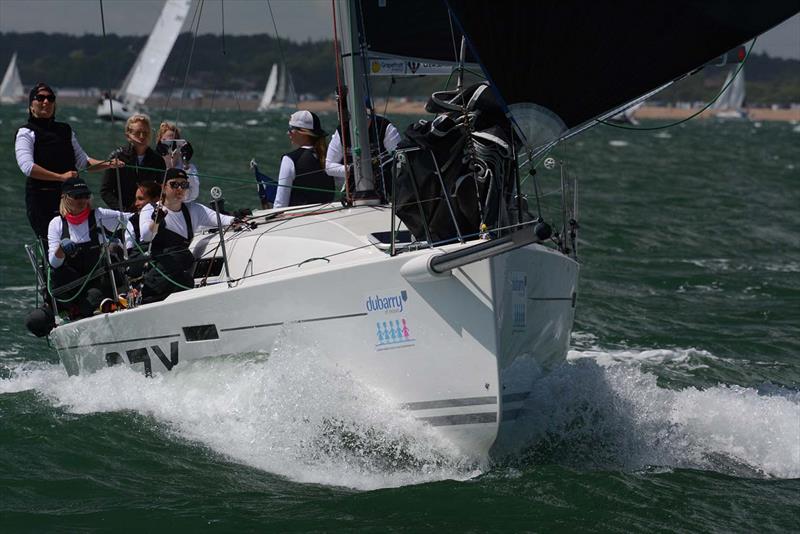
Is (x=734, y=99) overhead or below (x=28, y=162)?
below

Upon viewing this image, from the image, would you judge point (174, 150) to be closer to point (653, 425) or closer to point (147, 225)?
point (147, 225)

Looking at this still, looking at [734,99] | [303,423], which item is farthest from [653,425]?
[734,99]

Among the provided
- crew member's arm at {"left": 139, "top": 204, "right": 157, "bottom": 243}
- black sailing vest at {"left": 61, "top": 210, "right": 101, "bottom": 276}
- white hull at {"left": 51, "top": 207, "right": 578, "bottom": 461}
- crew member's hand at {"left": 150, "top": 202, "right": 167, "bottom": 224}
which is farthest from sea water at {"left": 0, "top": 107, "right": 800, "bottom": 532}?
crew member's hand at {"left": 150, "top": 202, "right": 167, "bottom": 224}

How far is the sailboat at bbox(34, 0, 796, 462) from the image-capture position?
17.9ft

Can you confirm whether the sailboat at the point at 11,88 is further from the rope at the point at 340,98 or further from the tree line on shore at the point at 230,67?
the rope at the point at 340,98

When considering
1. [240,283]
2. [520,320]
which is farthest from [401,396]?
[240,283]

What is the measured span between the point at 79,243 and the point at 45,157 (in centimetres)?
71

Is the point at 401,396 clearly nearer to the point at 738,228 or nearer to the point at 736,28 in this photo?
the point at 736,28

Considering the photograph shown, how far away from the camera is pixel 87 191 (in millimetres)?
7340

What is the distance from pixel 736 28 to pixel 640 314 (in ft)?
18.0

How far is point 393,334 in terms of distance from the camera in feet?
18.9

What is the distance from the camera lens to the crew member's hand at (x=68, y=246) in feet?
24.4

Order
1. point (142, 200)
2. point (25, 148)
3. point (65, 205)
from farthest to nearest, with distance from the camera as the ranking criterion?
point (25, 148), point (142, 200), point (65, 205)

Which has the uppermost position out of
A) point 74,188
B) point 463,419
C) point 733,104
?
point 74,188
